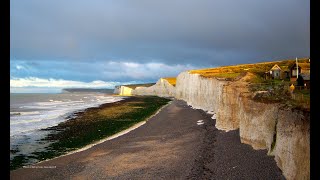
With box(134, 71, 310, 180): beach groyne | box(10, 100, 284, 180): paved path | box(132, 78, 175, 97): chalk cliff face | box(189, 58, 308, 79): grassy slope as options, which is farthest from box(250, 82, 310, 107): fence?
box(132, 78, 175, 97): chalk cliff face

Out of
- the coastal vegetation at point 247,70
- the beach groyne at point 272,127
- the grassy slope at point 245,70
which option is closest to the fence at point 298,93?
the beach groyne at point 272,127

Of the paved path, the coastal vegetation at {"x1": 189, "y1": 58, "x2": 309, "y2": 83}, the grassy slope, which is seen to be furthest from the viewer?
the grassy slope

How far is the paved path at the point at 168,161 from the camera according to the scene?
718 inches

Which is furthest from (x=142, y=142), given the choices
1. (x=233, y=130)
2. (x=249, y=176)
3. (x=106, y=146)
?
(x=249, y=176)

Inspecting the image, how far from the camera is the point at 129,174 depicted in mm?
19984

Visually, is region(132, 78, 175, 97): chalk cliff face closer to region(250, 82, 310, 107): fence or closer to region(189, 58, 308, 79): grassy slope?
region(189, 58, 308, 79): grassy slope

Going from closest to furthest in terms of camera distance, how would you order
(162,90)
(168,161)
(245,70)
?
(168,161)
(245,70)
(162,90)

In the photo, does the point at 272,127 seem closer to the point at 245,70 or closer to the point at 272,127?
the point at 272,127

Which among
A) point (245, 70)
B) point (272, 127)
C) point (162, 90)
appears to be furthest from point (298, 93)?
point (162, 90)

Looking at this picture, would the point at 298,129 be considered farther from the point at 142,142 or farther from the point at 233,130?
the point at 142,142

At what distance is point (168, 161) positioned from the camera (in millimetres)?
22469

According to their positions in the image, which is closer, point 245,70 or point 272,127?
point 272,127

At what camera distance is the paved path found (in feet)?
59.8
